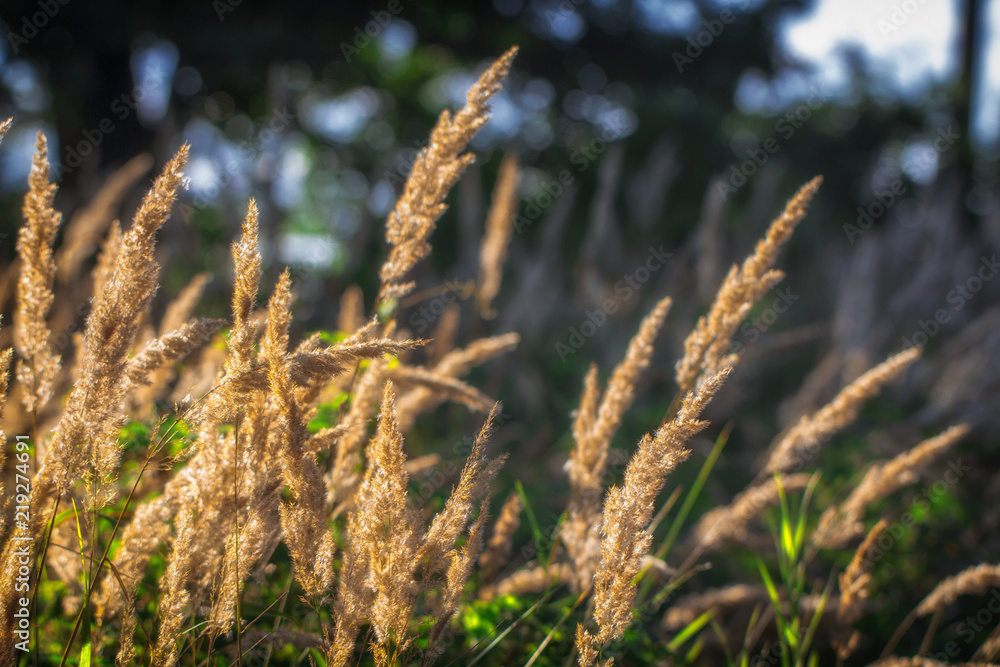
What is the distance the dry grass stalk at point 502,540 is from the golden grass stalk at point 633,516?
442 millimetres

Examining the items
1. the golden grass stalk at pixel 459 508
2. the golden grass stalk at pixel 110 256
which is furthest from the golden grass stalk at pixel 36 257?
the golden grass stalk at pixel 459 508

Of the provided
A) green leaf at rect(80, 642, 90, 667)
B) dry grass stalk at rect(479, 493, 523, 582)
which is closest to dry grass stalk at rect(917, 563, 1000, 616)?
dry grass stalk at rect(479, 493, 523, 582)

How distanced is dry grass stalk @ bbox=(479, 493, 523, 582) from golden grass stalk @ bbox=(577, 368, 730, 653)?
44cm

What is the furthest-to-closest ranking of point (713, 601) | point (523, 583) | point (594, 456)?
point (713, 601) < point (523, 583) < point (594, 456)

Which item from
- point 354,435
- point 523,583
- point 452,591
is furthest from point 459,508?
point 523,583

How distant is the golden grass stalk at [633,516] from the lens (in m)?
0.96

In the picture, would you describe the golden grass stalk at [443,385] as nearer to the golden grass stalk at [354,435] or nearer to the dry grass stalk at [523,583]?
the golden grass stalk at [354,435]

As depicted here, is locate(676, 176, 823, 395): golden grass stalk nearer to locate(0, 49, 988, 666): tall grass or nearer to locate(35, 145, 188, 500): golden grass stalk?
locate(0, 49, 988, 666): tall grass

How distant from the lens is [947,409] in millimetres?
2691

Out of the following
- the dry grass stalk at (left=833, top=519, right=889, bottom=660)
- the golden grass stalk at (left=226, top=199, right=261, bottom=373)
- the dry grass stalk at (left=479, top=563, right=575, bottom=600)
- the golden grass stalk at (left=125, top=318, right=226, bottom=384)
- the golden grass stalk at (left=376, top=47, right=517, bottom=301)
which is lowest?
the dry grass stalk at (left=479, top=563, right=575, bottom=600)

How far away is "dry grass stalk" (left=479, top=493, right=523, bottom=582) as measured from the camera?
1409 mm

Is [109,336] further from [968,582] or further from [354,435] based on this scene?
[968,582]

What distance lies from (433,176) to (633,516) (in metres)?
0.66

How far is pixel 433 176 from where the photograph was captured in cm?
117
